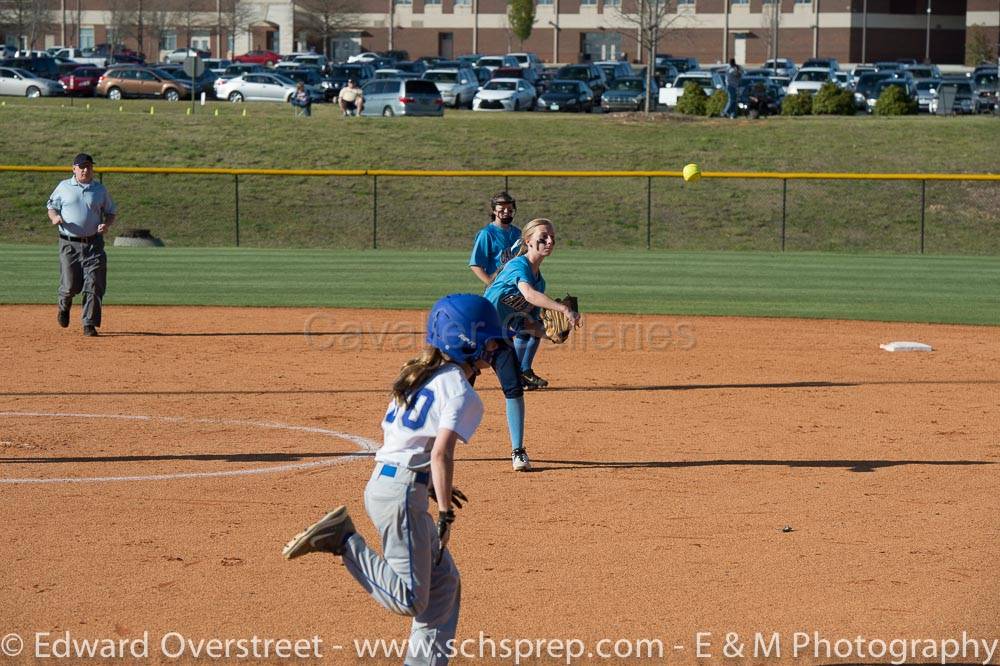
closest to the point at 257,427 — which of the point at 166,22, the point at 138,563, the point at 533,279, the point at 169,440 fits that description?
the point at 169,440

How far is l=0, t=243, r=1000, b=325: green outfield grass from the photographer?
20.6 metres

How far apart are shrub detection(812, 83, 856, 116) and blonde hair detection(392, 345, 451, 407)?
4632 cm

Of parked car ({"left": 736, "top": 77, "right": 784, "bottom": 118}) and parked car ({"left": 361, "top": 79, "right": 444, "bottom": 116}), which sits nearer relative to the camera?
parked car ({"left": 736, "top": 77, "right": 784, "bottom": 118})

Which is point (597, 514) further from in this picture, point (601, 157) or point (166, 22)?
point (166, 22)

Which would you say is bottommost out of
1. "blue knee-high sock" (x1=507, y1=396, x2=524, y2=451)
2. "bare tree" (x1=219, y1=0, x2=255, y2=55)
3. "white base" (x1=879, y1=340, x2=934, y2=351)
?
"white base" (x1=879, y1=340, x2=934, y2=351)

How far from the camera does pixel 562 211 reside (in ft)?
120

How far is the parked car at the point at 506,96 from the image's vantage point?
55.1m

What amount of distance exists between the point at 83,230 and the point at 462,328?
38.0ft

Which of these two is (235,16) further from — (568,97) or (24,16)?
(568,97)

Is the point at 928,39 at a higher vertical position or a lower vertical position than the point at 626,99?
higher

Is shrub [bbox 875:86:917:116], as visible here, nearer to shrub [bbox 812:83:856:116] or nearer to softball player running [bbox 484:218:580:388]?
shrub [bbox 812:83:856:116]

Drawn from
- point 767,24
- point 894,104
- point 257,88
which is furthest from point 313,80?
point 767,24

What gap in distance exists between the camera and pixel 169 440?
35.8 feet

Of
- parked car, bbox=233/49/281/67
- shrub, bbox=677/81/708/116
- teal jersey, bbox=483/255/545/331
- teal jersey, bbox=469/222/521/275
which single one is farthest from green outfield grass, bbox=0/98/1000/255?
parked car, bbox=233/49/281/67
